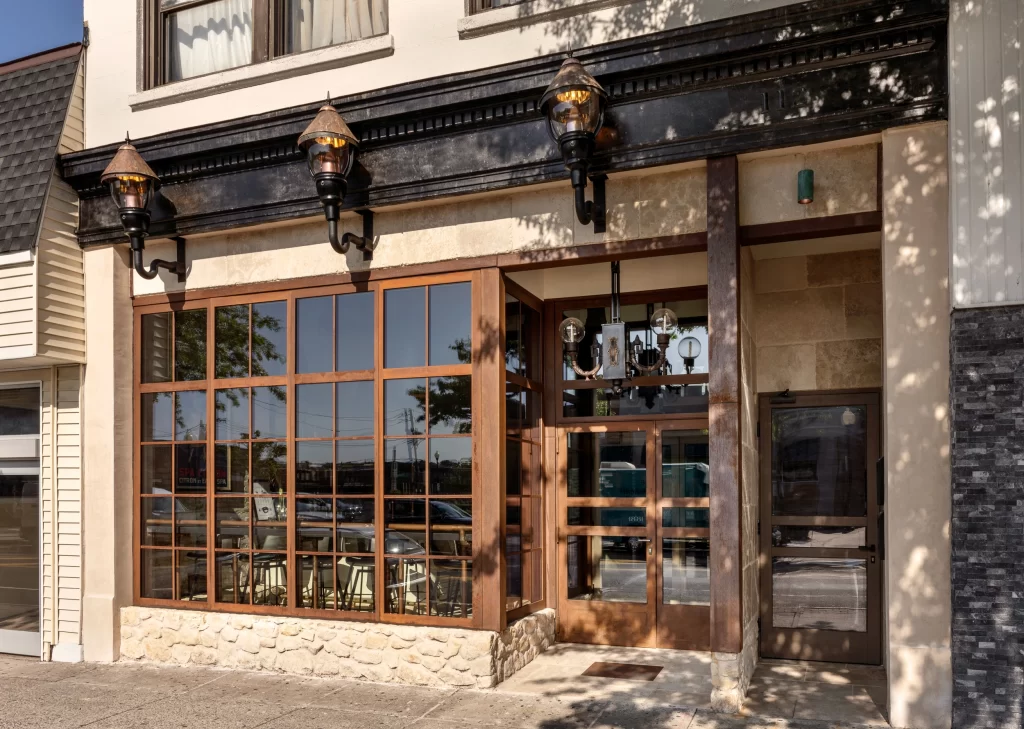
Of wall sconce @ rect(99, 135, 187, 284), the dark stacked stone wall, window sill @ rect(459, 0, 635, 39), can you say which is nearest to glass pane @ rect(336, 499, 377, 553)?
wall sconce @ rect(99, 135, 187, 284)

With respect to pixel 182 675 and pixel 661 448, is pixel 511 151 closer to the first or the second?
pixel 661 448

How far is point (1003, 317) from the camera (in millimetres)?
5605

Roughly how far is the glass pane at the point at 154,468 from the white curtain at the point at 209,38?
3439 millimetres

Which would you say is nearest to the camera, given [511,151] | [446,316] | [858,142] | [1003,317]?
[1003,317]

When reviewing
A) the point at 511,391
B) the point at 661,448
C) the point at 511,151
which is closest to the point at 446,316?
the point at 511,391

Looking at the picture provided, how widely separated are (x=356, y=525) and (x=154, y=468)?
221cm

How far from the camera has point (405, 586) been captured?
7.53 metres

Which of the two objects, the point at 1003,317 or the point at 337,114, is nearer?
the point at 1003,317

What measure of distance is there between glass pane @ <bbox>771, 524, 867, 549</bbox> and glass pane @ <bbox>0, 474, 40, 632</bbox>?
6732 millimetres

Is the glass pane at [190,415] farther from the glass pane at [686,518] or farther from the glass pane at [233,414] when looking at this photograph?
the glass pane at [686,518]

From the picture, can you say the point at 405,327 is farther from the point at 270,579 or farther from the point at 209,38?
the point at 209,38

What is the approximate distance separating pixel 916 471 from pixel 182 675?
5.95 meters

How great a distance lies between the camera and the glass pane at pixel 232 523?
8.11m

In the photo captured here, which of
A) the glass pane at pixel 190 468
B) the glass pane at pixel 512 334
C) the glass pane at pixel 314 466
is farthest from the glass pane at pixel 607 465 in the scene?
the glass pane at pixel 190 468
